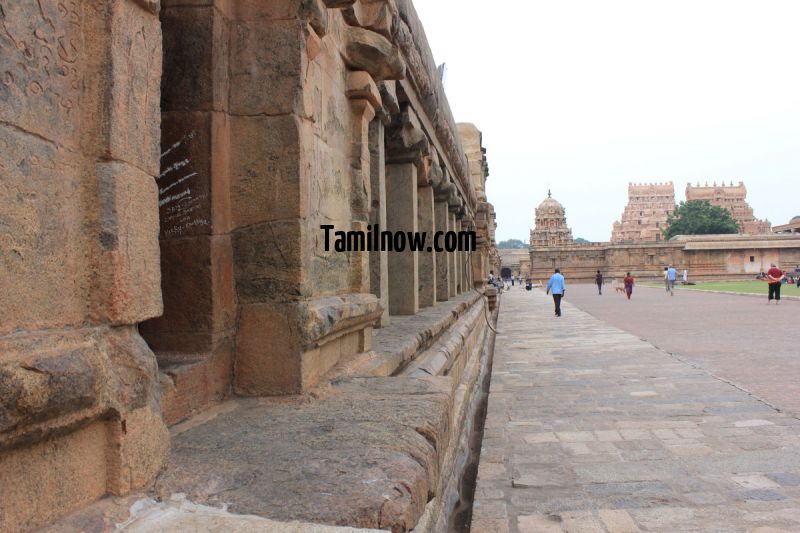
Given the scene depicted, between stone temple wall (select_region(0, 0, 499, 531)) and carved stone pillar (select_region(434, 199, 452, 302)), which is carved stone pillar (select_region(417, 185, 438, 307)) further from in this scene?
stone temple wall (select_region(0, 0, 499, 531))

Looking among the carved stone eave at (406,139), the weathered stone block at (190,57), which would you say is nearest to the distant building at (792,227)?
the carved stone eave at (406,139)

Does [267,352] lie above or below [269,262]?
below

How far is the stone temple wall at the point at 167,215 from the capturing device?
1316mm

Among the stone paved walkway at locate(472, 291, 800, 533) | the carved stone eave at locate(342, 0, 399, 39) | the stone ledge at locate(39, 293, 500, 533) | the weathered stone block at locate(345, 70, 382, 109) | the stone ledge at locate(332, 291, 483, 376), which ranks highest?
the carved stone eave at locate(342, 0, 399, 39)

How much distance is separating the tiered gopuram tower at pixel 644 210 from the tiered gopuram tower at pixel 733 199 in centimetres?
481

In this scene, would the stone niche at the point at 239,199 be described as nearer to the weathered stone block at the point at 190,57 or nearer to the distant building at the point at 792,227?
the weathered stone block at the point at 190,57

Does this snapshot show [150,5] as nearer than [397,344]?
Yes

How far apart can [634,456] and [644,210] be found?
85416mm

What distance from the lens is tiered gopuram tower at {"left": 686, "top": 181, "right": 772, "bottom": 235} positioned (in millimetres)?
73438

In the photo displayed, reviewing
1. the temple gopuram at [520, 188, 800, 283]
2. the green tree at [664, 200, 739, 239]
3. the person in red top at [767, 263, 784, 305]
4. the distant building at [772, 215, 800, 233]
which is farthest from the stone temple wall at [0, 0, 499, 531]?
the distant building at [772, 215, 800, 233]

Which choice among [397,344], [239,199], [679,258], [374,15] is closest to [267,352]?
[239,199]

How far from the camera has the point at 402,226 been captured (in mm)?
6215

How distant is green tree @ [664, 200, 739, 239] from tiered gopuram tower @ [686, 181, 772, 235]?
6.34 meters

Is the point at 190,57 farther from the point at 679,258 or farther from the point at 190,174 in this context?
the point at 679,258
